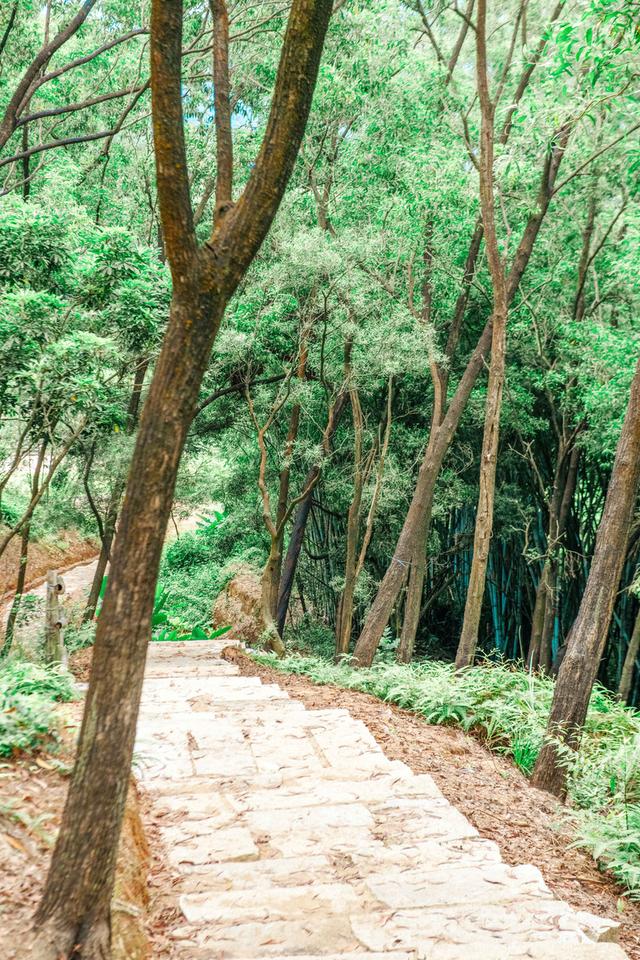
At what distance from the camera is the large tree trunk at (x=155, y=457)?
2.38 meters

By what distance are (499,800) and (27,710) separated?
2.65 m

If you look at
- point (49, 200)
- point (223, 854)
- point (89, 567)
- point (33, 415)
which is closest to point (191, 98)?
point (49, 200)

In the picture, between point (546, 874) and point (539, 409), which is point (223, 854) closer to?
point (546, 874)

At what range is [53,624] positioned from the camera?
6.90 metres

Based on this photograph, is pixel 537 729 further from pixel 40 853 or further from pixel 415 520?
pixel 415 520

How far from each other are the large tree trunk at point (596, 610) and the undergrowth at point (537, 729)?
154 millimetres

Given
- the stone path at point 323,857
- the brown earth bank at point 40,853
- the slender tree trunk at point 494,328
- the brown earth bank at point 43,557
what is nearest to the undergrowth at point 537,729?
the stone path at point 323,857

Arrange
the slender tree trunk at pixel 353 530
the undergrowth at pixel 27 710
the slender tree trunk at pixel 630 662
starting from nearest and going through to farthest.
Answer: the undergrowth at pixel 27 710 → the slender tree trunk at pixel 630 662 → the slender tree trunk at pixel 353 530

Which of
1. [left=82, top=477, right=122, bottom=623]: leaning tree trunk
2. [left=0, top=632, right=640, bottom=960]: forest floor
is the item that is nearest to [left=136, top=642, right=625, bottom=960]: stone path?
[left=0, top=632, right=640, bottom=960]: forest floor

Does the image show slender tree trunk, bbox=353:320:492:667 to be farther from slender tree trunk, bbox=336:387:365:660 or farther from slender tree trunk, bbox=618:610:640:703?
slender tree trunk, bbox=618:610:640:703

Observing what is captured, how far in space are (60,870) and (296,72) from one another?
266 cm

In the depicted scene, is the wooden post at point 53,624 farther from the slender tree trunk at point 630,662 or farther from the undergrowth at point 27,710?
the slender tree trunk at point 630,662

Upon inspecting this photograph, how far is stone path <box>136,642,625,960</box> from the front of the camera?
2.80 metres

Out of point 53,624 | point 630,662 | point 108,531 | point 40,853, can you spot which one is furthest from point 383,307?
point 40,853
